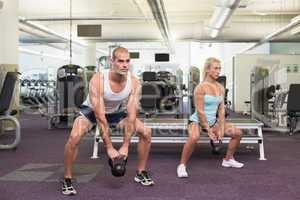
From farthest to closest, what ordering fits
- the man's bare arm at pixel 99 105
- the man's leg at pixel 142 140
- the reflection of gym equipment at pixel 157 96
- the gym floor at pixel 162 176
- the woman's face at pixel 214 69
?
the reflection of gym equipment at pixel 157 96, the woman's face at pixel 214 69, the man's leg at pixel 142 140, the gym floor at pixel 162 176, the man's bare arm at pixel 99 105

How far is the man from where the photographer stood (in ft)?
9.57

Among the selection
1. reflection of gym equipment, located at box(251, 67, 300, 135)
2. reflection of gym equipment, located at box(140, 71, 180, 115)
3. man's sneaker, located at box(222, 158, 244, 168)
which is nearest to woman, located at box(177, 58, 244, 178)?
man's sneaker, located at box(222, 158, 244, 168)

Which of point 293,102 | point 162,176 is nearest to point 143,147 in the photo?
point 162,176

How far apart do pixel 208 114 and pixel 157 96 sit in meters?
4.79

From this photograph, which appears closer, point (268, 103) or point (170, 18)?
point (268, 103)

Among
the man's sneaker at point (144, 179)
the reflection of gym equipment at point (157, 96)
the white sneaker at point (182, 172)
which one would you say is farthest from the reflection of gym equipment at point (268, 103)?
the man's sneaker at point (144, 179)

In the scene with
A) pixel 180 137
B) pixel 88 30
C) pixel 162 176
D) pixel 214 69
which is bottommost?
pixel 162 176

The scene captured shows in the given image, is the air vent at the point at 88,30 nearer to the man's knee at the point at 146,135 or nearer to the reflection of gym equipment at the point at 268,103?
the reflection of gym equipment at the point at 268,103

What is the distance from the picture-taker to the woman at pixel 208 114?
3693mm

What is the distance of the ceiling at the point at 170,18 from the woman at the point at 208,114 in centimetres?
664

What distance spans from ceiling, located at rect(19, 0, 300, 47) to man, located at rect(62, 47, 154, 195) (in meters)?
7.34

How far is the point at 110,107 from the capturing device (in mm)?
3105

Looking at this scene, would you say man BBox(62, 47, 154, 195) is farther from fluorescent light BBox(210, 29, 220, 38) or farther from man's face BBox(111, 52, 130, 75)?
fluorescent light BBox(210, 29, 220, 38)

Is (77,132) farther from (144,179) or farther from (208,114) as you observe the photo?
(208,114)
